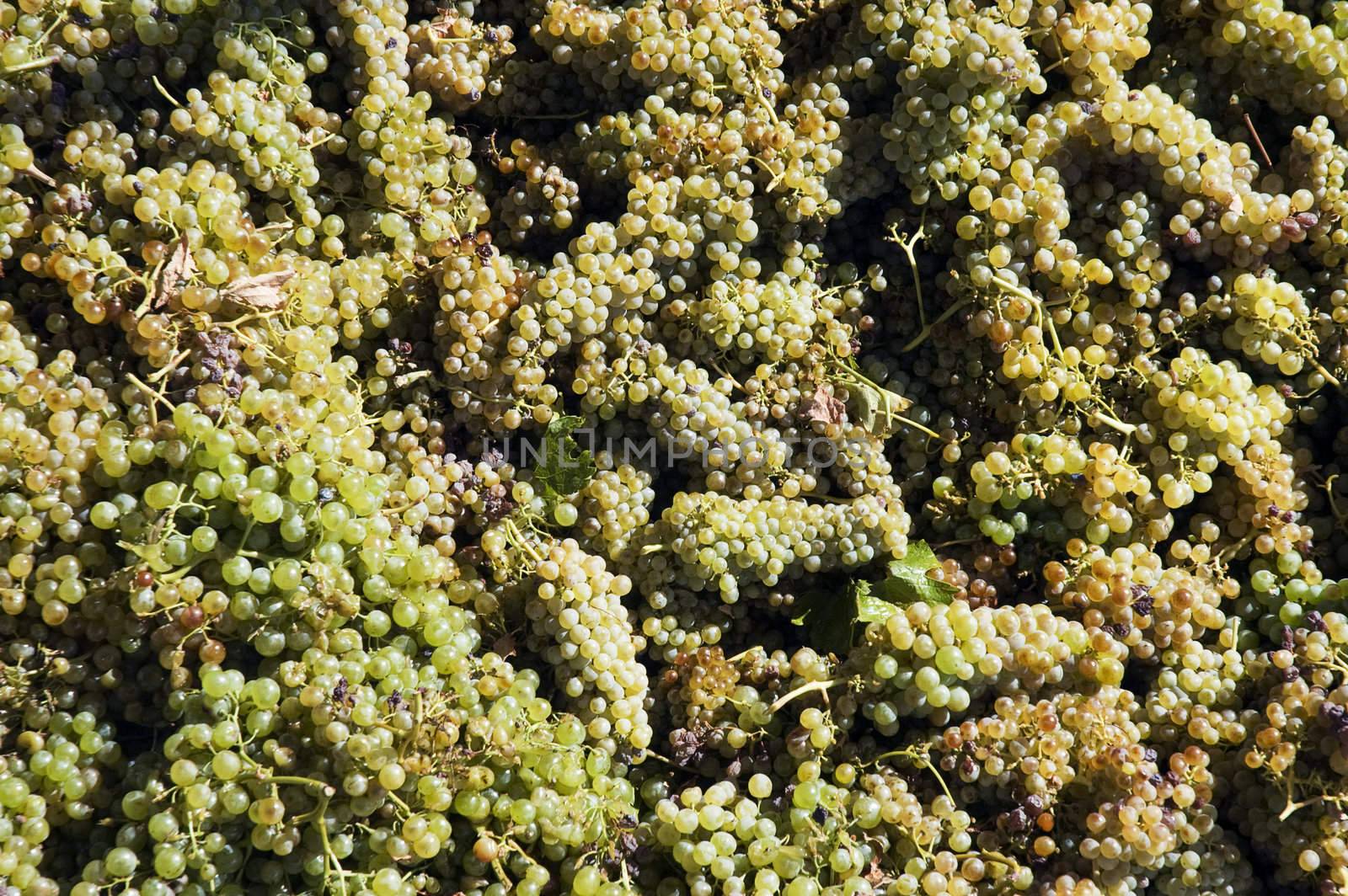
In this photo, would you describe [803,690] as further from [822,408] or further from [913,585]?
[822,408]

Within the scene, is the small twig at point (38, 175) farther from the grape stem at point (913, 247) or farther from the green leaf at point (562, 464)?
the grape stem at point (913, 247)

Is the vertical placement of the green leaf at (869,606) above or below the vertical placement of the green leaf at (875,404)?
below

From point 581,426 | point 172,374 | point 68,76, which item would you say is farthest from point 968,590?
point 68,76

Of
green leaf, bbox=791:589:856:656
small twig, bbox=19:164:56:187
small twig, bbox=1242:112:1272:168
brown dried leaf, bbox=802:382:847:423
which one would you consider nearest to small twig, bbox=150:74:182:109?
small twig, bbox=19:164:56:187

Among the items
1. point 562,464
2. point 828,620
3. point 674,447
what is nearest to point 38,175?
point 562,464

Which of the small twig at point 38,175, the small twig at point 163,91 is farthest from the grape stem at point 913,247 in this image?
the small twig at point 38,175
